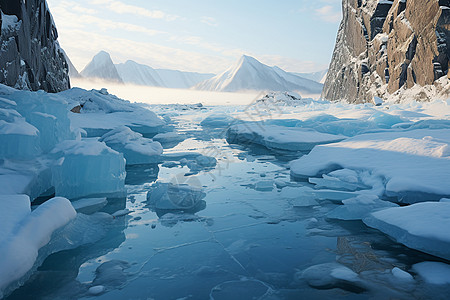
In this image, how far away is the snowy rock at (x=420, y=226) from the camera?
282cm

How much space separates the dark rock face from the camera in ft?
47.7

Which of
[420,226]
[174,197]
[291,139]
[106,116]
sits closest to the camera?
[420,226]

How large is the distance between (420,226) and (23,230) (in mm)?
3417

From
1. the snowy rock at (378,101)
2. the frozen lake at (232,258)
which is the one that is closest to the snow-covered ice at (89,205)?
the frozen lake at (232,258)

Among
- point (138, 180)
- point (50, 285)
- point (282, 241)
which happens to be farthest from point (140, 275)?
point (138, 180)

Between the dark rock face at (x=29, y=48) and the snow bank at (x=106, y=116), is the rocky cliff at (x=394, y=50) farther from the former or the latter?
the dark rock face at (x=29, y=48)

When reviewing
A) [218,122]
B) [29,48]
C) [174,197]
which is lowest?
[218,122]

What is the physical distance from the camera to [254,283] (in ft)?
8.55

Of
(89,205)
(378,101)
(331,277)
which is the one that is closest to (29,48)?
(89,205)

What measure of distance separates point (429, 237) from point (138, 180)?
189 inches

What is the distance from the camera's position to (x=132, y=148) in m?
7.52

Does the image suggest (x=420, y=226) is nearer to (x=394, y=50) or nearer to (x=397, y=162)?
(x=397, y=162)

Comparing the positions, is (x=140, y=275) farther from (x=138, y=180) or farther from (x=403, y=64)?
(x=403, y=64)

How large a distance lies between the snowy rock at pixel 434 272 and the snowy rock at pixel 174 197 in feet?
9.02
